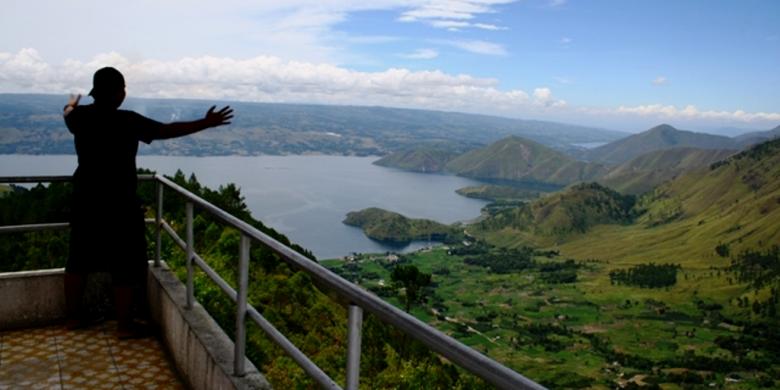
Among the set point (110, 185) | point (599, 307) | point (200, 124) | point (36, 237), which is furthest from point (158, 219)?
point (599, 307)

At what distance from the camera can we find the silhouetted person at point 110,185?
4383mm

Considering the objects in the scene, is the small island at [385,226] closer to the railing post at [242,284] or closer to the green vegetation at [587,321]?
the green vegetation at [587,321]

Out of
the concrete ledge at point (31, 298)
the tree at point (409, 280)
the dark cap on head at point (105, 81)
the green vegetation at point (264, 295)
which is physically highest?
the dark cap on head at point (105, 81)

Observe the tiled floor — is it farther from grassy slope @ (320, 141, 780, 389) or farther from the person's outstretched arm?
grassy slope @ (320, 141, 780, 389)

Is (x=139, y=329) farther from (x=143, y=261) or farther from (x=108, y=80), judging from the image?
(x=108, y=80)

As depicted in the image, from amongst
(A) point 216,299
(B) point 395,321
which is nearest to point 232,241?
(A) point 216,299

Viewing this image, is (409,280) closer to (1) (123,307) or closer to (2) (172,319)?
(1) (123,307)

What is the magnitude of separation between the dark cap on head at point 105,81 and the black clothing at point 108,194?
0.12 m

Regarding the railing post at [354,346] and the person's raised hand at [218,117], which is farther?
the person's raised hand at [218,117]

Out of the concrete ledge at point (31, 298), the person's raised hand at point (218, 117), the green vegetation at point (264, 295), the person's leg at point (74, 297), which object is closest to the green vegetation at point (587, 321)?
the green vegetation at point (264, 295)

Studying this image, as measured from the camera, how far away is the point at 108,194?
4.57 m

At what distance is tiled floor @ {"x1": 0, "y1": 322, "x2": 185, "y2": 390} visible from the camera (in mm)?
4410

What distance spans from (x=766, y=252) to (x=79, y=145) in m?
201

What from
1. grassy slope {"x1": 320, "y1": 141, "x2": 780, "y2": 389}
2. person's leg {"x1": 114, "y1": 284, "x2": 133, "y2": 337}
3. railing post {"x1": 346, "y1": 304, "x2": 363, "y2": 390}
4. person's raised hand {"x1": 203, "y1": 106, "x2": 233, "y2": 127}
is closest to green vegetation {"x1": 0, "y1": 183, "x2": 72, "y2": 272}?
person's leg {"x1": 114, "y1": 284, "x2": 133, "y2": 337}
